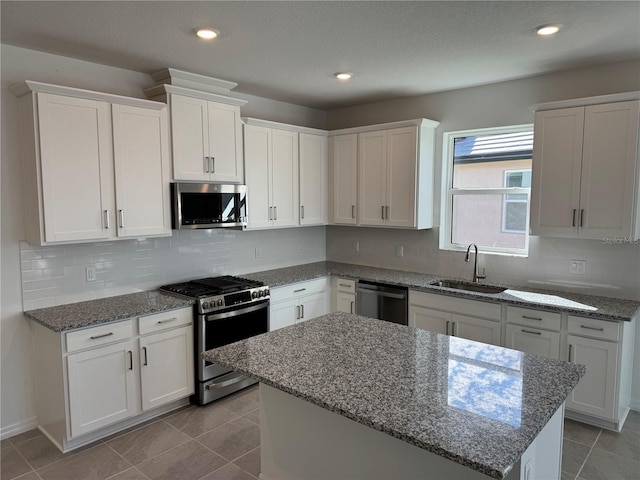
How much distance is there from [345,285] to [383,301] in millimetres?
496

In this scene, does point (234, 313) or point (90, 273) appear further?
point (234, 313)

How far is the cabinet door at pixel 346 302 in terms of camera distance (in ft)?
14.9

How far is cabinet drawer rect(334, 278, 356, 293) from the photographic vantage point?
14.9 ft

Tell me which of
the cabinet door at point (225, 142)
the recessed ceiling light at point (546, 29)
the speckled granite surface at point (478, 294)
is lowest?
the speckled granite surface at point (478, 294)

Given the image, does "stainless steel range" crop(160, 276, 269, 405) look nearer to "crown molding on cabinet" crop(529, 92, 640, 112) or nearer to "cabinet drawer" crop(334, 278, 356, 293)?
"cabinet drawer" crop(334, 278, 356, 293)

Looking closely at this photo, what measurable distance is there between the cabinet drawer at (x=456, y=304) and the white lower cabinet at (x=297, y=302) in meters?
1.00

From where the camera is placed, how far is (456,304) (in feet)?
12.3

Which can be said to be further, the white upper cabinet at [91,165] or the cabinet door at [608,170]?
the cabinet door at [608,170]

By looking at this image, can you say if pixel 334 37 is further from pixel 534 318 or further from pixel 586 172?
pixel 534 318

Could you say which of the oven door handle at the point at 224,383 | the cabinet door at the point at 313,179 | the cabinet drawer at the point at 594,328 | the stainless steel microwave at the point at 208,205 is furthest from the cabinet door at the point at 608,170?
the oven door handle at the point at 224,383

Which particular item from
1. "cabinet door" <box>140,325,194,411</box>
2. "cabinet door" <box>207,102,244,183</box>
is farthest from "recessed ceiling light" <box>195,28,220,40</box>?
"cabinet door" <box>140,325,194,411</box>

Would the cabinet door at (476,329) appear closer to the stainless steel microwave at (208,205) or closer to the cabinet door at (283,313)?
the cabinet door at (283,313)

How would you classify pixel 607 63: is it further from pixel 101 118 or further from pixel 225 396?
pixel 225 396

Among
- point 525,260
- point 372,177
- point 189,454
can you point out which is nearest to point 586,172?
point 525,260
